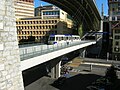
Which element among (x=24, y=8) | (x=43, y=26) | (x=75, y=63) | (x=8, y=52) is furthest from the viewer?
(x=24, y=8)

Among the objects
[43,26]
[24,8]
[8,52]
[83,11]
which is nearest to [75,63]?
[43,26]

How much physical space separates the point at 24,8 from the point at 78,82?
135957mm

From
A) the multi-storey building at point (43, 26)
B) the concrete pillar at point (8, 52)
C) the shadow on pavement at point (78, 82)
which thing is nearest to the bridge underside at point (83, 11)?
the multi-storey building at point (43, 26)

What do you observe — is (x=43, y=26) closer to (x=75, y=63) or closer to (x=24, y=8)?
(x=75, y=63)

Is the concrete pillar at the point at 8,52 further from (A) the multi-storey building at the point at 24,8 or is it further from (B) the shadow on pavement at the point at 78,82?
(A) the multi-storey building at the point at 24,8

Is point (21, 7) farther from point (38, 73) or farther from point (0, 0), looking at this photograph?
point (0, 0)

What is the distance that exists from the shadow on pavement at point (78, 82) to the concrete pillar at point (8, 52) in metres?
24.2

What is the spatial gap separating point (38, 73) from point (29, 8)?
13216 centimetres

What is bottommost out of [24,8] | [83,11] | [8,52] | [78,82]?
[78,82]

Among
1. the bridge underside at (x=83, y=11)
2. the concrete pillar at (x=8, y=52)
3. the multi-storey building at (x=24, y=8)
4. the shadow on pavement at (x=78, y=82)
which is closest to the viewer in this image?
the concrete pillar at (x=8, y=52)

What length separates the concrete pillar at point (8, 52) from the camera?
50.5 feet

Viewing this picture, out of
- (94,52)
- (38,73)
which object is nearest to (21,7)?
(94,52)

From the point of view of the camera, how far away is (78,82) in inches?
1772

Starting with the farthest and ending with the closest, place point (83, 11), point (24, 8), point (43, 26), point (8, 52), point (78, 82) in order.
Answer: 1. point (24, 8)
2. point (83, 11)
3. point (43, 26)
4. point (78, 82)
5. point (8, 52)
